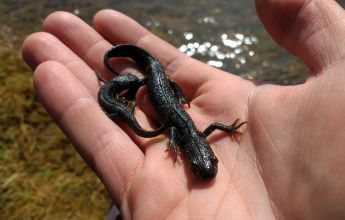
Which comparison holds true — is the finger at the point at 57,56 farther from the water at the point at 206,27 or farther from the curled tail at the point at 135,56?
the water at the point at 206,27

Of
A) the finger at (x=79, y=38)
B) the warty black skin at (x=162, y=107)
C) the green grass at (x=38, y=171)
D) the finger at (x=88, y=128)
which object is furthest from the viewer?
the finger at (x=79, y=38)

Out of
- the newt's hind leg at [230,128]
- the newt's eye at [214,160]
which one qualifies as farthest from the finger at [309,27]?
the newt's eye at [214,160]

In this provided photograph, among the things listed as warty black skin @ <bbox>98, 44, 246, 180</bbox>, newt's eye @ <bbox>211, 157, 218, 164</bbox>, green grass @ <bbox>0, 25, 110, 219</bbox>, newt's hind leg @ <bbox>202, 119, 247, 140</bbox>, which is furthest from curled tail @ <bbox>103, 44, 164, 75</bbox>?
newt's eye @ <bbox>211, 157, 218, 164</bbox>

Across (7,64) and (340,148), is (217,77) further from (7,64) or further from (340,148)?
(7,64)

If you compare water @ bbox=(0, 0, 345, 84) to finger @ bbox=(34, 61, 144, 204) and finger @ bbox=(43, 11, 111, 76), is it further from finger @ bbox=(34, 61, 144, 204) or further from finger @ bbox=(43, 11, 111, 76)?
finger @ bbox=(34, 61, 144, 204)

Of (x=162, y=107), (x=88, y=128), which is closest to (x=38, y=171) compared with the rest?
(x=88, y=128)

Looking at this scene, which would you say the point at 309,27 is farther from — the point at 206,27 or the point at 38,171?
the point at 206,27

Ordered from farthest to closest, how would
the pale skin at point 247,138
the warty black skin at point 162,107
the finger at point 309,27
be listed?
1. the warty black skin at point 162,107
2. the finger at point 309,27
3. the pale skin at point 247,138
